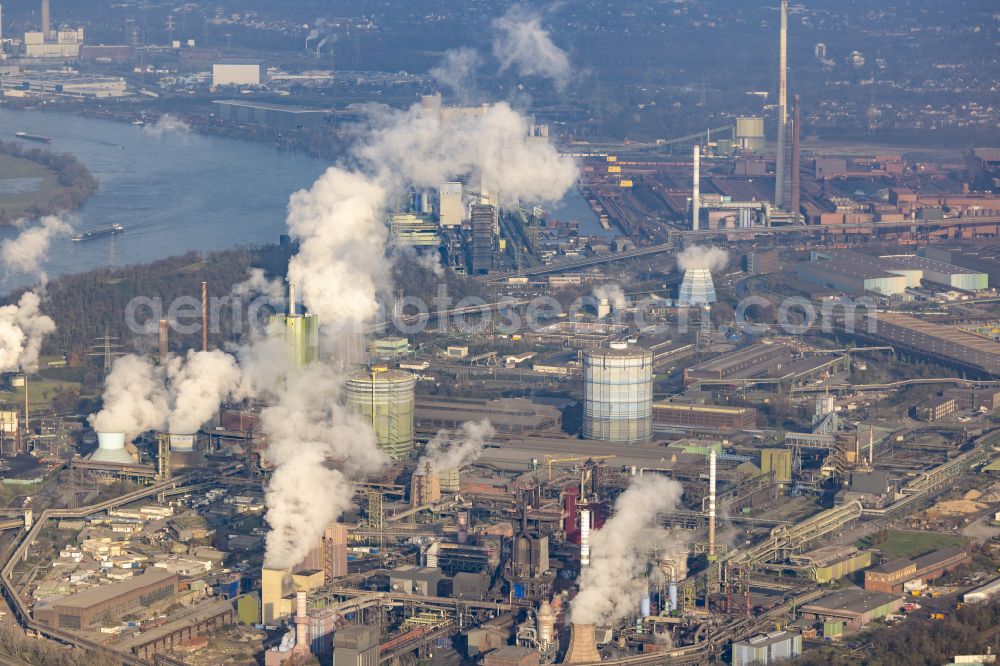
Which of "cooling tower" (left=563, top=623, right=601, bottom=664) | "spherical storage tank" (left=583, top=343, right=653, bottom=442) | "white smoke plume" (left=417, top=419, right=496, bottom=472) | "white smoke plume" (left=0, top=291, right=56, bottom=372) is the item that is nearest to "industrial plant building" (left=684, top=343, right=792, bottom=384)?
"spherical storage tank" (left=583, top=343, right=653, bottom=442)

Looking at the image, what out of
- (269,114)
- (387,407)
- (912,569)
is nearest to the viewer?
(912,569)

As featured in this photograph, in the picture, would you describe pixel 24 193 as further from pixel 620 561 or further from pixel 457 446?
pixel 620 561

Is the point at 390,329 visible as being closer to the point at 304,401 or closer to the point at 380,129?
the point at 304,401

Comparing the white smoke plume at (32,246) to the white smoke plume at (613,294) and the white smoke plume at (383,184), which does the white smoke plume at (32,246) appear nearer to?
the white smoke plume at (383,184)

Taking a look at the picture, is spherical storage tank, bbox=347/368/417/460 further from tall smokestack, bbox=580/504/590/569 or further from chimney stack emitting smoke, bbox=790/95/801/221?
chimney stack emitting smoke, bbox=790/95/801/221

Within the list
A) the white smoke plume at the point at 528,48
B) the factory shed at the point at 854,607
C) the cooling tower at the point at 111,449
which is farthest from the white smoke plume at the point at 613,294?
the white smoke plume at the point at 528,48

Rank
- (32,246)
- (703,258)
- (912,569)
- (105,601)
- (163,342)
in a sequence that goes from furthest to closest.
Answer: (32,246) → (703,258) → (163,342) → (912,569) → (105,601)

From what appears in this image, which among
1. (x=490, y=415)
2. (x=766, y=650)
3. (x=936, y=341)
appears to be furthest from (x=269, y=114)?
(x=766, y=650)
